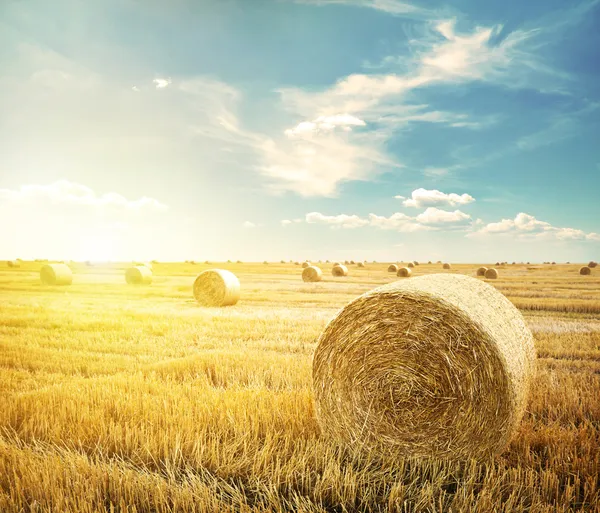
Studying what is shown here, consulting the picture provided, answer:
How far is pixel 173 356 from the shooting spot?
31.0 ft

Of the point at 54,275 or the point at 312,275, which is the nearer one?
the point at 54,275

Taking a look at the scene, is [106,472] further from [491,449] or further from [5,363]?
[5,363]

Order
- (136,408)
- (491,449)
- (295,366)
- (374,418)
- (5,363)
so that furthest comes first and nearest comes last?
(5,363) < (295,366) < (136,408) < (374,418) < (491,449)

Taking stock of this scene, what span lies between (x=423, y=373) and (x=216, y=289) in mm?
14504

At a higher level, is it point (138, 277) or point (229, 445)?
point (138, 277)

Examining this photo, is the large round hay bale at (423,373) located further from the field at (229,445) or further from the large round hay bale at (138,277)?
the large round hay bale at (138,277)

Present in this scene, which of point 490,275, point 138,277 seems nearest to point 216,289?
point 138,277

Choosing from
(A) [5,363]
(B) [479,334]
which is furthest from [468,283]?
(A) [5,363]

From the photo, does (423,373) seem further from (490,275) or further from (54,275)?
(490,275)

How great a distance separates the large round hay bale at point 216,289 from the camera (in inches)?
729

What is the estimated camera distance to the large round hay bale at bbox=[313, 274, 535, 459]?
468 cm

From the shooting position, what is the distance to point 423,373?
4.92m

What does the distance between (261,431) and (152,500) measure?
4.94 feet

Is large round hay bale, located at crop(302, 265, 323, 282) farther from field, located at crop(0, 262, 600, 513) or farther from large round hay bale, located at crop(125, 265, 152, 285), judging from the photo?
field, located at crop(0, 262, 600, 513)
